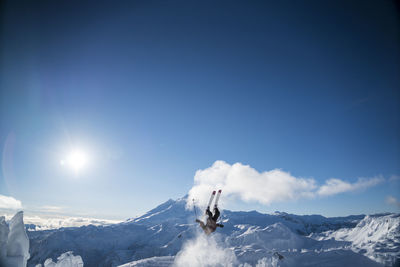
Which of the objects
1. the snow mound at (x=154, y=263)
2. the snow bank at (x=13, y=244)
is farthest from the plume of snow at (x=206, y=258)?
the snow bank at (x=13, y=244)

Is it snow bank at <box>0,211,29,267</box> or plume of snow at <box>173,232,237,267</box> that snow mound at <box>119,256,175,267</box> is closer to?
plume of snow at <box>173,232,237,267</box>

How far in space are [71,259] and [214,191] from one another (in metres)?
→ 83.4

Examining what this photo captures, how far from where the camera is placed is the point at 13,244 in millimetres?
46531

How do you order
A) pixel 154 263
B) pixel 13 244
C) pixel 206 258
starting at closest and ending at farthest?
pixel 13 244
pixel 154 263
pixel 206 258

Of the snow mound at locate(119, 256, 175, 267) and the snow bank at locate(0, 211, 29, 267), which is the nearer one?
the snow bank at locate(0, 211, 29, 267)

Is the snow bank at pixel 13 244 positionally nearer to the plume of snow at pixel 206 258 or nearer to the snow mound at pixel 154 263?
the snow mound at pixel 154 263

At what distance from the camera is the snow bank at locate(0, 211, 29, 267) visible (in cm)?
4475

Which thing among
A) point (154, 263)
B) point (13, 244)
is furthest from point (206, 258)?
point (13, 244)

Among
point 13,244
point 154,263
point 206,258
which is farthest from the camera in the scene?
point 206,258

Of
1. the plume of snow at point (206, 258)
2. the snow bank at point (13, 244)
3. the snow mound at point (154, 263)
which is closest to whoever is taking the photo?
the snow bank at point (13, 244)

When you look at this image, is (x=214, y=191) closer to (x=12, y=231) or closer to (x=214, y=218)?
(x=214, y=218)

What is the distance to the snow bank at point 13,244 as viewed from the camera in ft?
147

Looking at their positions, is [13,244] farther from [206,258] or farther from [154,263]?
[206,258]

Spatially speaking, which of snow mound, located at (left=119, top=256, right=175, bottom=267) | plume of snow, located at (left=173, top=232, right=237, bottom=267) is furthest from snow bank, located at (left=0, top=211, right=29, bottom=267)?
plume of snow, located at (left=173, top=232, right=237, bottom=267)
